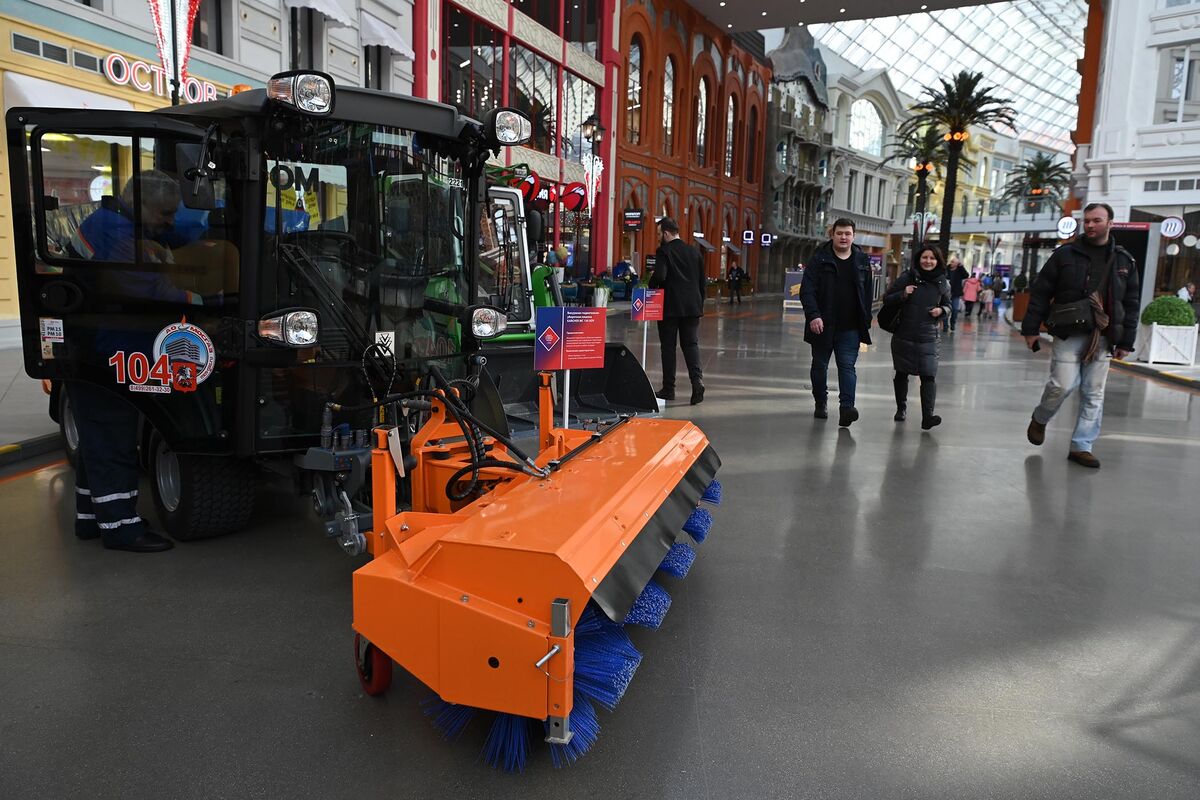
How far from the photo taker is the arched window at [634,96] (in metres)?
35.4

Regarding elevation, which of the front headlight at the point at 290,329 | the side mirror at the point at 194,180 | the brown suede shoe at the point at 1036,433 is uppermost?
the side mirror at the point at 194,180

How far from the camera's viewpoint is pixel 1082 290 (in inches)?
271

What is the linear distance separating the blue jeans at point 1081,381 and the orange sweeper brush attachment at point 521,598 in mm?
5133

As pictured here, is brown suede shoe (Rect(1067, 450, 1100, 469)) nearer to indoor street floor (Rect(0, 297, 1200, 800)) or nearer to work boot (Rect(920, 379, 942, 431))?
indoor street floor (Rect(0, 297, 1200, 800))

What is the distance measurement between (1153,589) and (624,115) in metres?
33.4

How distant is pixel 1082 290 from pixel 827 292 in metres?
2.35

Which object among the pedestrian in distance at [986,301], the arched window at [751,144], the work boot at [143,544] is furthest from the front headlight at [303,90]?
→ the arched window at [751,144]

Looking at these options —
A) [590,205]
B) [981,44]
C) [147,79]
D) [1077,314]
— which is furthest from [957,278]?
[981,44]

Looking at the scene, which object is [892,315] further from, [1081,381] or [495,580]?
[495,580]

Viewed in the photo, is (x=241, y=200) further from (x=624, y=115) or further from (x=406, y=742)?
(x=624, y=115)

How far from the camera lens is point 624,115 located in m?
35.1

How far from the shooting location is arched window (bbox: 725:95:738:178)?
157 ft

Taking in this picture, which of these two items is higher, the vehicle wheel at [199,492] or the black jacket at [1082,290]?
the black jacket at [1082,290]

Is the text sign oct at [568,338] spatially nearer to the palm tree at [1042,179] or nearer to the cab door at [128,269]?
the cab door at [128,269]
